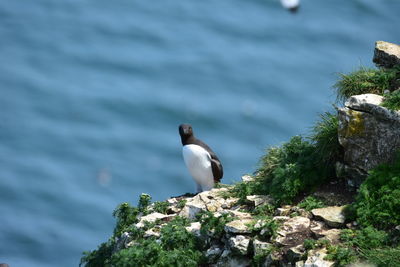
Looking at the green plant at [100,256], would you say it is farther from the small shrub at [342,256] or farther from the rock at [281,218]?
Answer: the small shrub at [342,256]

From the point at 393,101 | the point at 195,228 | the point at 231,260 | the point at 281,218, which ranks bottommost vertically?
the point at 231,260

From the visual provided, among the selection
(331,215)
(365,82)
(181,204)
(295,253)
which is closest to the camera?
(295,253)

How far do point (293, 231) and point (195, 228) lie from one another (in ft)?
5.16

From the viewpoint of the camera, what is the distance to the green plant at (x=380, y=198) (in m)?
12.4

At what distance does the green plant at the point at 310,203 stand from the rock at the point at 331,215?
182 millimetres

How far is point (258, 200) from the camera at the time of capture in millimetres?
14172

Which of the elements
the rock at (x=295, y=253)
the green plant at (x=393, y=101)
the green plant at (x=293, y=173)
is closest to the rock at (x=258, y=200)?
the green plant at (x=293, y=173)

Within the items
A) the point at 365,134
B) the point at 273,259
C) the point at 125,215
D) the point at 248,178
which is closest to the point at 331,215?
the point at 273,259

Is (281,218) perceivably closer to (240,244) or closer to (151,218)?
(240,244)

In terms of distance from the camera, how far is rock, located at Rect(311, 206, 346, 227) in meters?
12.8

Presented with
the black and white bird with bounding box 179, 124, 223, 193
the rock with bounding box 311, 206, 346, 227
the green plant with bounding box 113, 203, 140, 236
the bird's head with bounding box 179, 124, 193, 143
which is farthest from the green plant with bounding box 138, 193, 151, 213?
the rock with bounding box 311, 206, 346, 227

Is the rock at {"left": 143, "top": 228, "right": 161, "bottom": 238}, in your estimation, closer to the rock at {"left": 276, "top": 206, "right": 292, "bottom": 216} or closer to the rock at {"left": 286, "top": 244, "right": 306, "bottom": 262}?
the rock at {"left": 276, "top": 206, "right": 292, "bottom": 216}

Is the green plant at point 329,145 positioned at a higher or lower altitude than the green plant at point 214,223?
higher

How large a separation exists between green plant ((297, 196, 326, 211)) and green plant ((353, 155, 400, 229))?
0.71 meters
